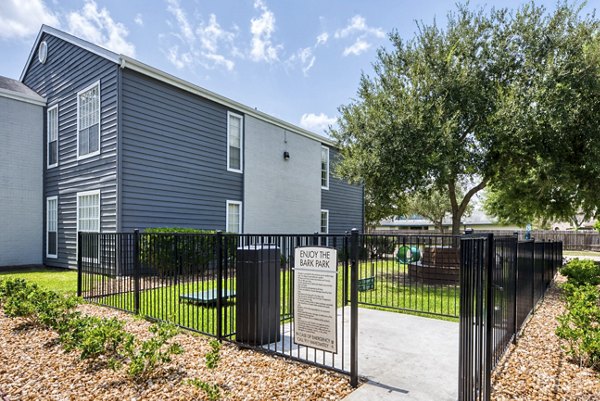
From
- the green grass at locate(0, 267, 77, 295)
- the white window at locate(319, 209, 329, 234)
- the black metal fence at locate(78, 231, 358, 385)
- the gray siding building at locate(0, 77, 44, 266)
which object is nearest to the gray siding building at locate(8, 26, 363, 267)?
the gray siding building at locate(0, 77, 44, 266)

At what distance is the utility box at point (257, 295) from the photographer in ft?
14.5

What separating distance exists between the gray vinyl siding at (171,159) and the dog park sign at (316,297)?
7.85m

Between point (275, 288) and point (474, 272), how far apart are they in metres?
2.57

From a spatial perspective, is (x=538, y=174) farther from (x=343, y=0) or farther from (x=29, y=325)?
(x=29, y=325)

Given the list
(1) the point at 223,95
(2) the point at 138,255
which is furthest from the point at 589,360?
(1) the point at 223,95

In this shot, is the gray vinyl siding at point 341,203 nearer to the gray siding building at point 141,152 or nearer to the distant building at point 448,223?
the gray siding building at point 141,152

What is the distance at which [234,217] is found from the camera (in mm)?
13594

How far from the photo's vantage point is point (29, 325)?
5207 millimetres

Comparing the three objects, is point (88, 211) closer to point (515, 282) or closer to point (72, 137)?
point (72, 137)

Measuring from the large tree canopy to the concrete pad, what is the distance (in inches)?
221

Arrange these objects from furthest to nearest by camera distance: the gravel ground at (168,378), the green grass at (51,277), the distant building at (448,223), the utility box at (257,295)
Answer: the distant building at (448,223), the green grass at (51,277), the utility box at (257,295), the gravel ground at (168,378)

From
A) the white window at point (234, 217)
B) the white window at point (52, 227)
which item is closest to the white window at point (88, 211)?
the white window at point (52, 227)

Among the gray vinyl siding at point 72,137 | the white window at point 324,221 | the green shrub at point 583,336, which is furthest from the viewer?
the white window at point 324,221

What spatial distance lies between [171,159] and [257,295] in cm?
815
